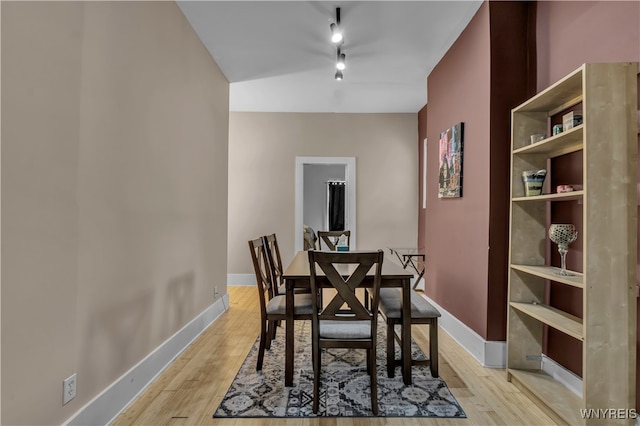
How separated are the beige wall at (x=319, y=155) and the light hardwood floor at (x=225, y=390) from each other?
2639 mm

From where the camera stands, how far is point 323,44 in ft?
11.1

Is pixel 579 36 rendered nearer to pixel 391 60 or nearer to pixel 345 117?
pixel 391 60

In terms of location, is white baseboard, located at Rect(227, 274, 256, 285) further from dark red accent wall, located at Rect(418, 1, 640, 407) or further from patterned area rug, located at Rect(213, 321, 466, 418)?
dark red accent wall, located at Rect(418, 1, 640, 407)

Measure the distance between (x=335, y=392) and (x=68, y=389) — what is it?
148 centimetres

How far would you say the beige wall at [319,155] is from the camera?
5715 mm

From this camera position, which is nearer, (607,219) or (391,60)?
(607,219)

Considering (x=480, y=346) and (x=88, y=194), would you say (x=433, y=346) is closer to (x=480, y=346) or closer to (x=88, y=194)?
(x=480, y=346)

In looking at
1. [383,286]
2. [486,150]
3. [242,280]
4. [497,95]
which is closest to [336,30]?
[497,95]

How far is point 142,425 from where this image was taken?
186 cm

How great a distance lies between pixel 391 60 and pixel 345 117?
2.03 m

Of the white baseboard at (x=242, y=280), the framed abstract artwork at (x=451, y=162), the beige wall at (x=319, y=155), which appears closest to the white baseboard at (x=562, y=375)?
the framed abstract artwork at (x=451, y=162)

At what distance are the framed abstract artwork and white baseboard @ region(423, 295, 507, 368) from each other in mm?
1223

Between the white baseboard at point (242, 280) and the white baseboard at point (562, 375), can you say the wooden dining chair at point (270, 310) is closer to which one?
the white baseboard at point (562, 375)

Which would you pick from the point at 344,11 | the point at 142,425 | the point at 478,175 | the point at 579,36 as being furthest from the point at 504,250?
the point at 142,425
